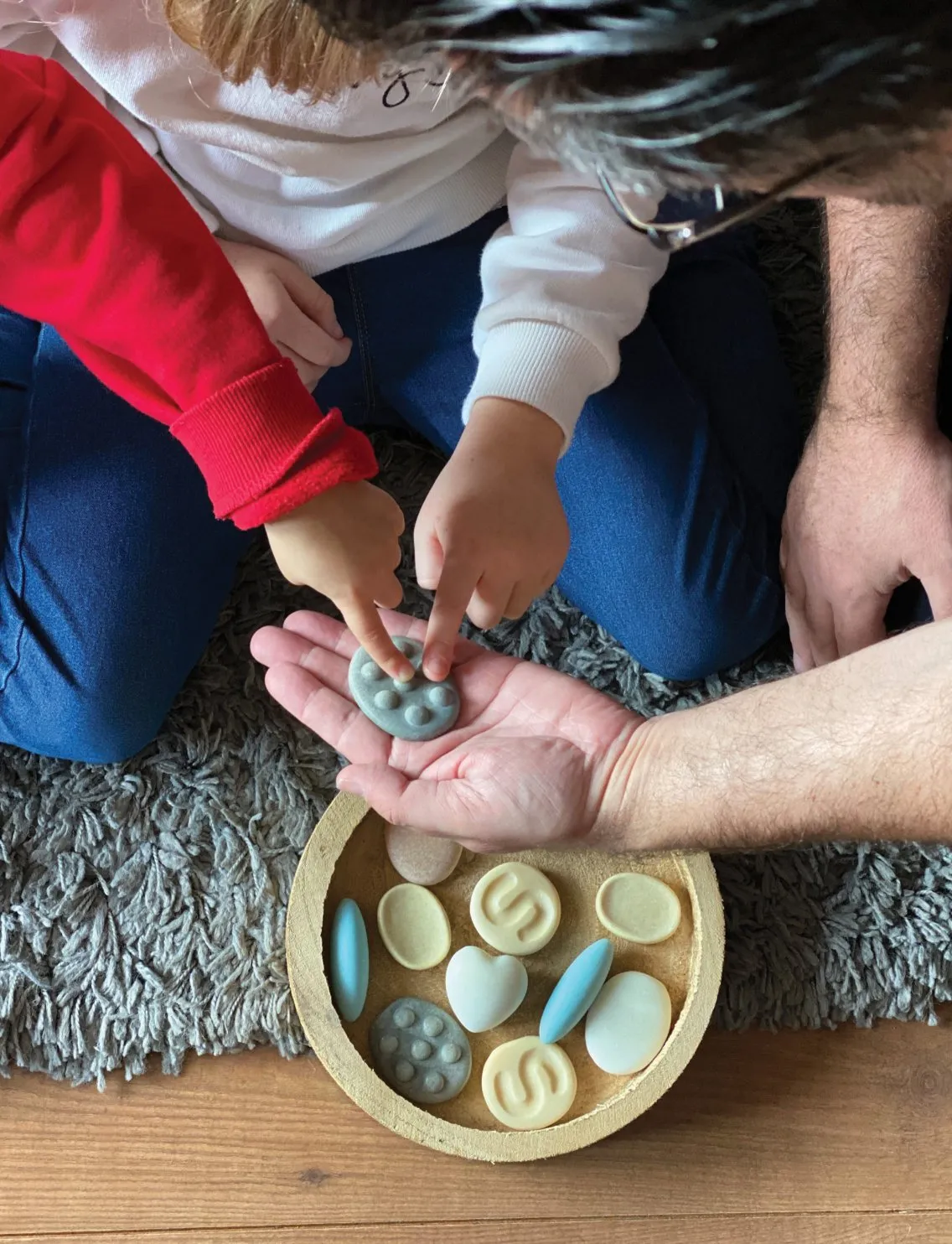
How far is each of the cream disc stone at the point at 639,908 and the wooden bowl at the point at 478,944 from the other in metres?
0.01

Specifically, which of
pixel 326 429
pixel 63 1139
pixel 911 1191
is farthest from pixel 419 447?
pixel 911 1191

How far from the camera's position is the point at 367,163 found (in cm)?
79

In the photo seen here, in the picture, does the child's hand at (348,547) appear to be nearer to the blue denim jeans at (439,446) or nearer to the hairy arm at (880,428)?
the blue denim jeans at (439,446)

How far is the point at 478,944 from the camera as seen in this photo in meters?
0.85

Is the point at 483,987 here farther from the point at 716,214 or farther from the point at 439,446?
the point at 716,214

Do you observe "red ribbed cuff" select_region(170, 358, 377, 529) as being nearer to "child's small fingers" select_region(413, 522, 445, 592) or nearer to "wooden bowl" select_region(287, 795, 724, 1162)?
"child's small fingers" select_region(413, 522, 445, 592)

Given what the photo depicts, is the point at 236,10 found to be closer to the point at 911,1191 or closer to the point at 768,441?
the point at 768,441

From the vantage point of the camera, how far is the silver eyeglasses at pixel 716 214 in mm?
313

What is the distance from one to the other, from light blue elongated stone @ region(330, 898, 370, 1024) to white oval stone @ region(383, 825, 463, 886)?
0.20 feet

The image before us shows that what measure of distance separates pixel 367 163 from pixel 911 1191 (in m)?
0.94

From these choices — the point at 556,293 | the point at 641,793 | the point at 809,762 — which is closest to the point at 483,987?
the point at 641,793

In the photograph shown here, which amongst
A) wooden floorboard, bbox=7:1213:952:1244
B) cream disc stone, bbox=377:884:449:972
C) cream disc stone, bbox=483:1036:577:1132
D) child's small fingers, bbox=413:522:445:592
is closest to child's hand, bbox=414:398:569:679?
child's small fingers, bbox=413:522:445:592

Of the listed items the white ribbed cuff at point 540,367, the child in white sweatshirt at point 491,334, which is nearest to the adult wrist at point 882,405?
the child in white sweatshirt at point 491,334

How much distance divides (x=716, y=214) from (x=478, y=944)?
64 cm
